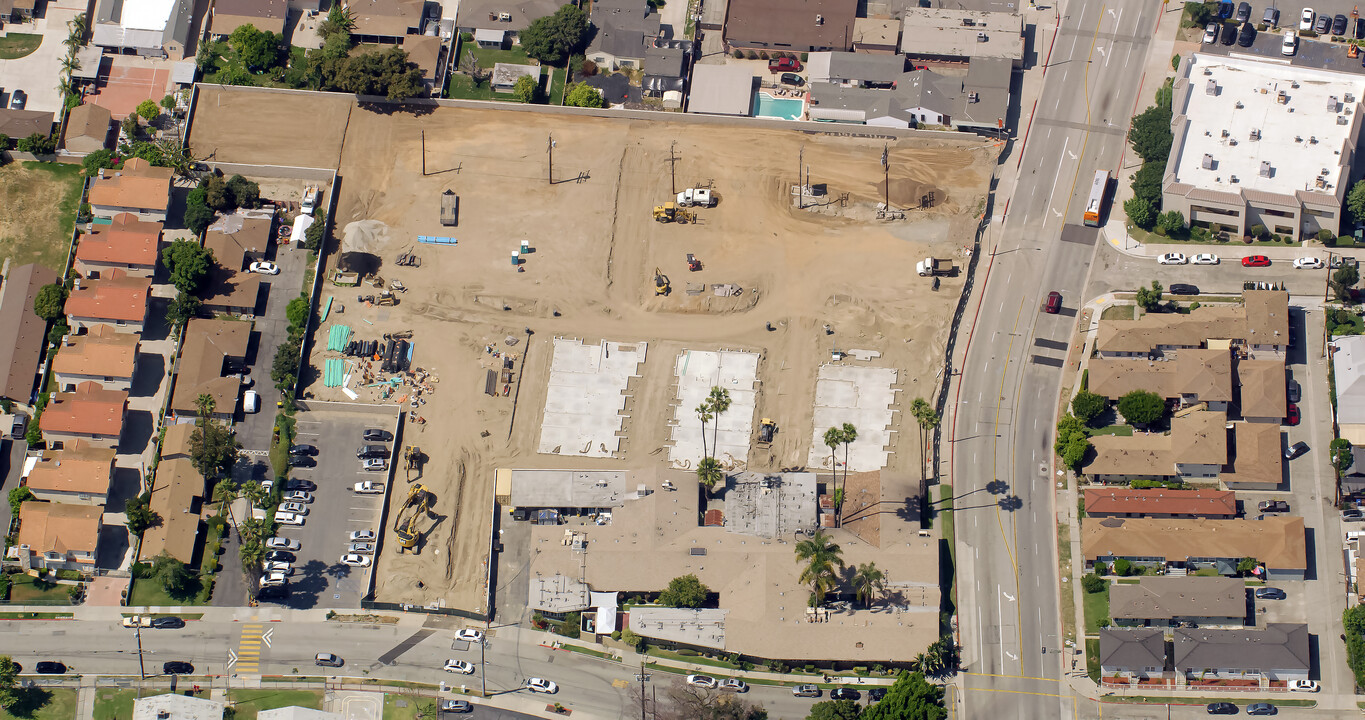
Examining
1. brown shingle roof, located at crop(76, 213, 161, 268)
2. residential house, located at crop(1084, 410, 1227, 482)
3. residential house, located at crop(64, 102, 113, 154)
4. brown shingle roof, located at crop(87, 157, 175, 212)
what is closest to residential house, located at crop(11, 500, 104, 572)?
brown shingle roof, located at crop(76, 213, 161, 268)

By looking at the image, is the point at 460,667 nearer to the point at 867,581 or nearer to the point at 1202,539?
the point at 867,581

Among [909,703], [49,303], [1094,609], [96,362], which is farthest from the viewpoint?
[49,303]

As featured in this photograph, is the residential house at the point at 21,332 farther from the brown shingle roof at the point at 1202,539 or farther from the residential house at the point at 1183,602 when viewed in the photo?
the residential house at the point at 1183,602

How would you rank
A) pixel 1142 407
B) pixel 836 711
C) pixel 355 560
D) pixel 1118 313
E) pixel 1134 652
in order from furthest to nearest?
pixel 1118 313, pixel 1142 407, pixel 355 560, pixel 1134 652, pixel 836 711

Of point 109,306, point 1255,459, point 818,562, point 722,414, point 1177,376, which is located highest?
point 1177,376

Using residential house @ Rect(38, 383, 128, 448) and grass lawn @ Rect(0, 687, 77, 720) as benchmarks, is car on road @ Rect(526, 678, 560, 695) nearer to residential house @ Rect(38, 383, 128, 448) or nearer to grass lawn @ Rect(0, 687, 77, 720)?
grass lawn @ Rect(0, 687, 77, 720)

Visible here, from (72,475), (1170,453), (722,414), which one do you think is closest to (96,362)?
(72,475)

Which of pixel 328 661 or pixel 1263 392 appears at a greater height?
pixel 1263 392
